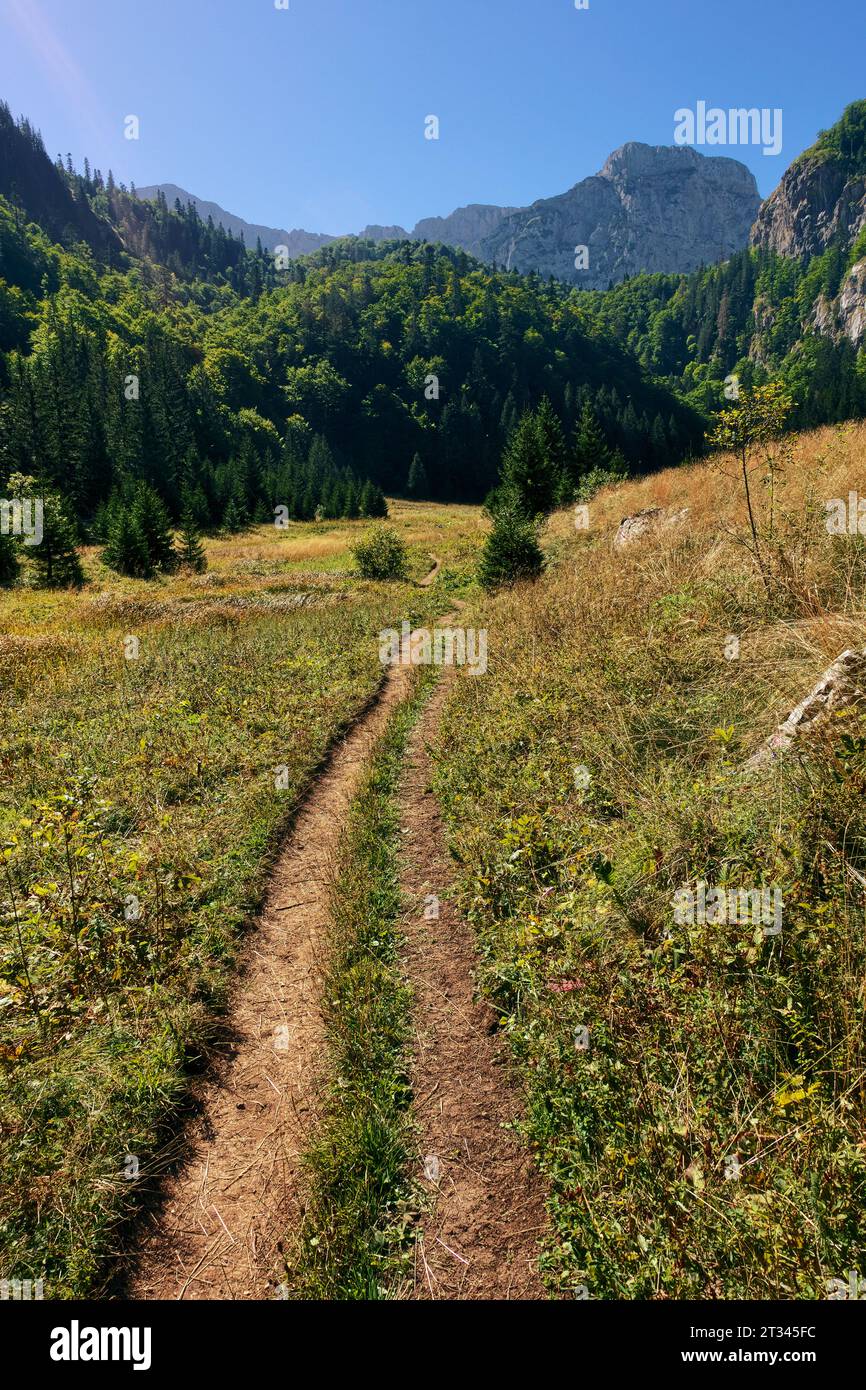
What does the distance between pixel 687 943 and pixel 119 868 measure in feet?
19.5

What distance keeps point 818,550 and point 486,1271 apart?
363 inches

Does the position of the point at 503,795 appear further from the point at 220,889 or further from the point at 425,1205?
the point at 425,1205

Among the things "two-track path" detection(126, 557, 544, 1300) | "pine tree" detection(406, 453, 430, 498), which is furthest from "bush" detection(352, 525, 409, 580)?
"pine tree" detection(406, 453, 430, 498)

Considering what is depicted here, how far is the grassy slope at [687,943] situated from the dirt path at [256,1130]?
1.65 m

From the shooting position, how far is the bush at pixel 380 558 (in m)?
30.5

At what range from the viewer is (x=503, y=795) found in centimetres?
770

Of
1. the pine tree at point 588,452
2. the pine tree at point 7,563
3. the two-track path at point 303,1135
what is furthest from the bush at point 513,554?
the pine tree at point 7,563

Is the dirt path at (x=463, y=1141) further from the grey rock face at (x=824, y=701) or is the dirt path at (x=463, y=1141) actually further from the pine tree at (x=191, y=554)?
the pine tree at (x=191, y=554)

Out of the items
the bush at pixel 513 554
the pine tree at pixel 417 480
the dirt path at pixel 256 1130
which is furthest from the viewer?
the pine tree at pixel 417 480

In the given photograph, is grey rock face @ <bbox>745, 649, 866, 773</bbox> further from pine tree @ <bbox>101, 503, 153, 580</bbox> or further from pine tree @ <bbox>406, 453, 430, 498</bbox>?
pine tree @ <bbox>406, 453, 430, 498</bbox>

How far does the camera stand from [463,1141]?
411 centimetres

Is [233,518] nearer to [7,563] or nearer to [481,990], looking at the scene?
[7,563]

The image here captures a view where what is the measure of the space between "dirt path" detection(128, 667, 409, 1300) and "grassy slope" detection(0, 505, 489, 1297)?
0.86ft
